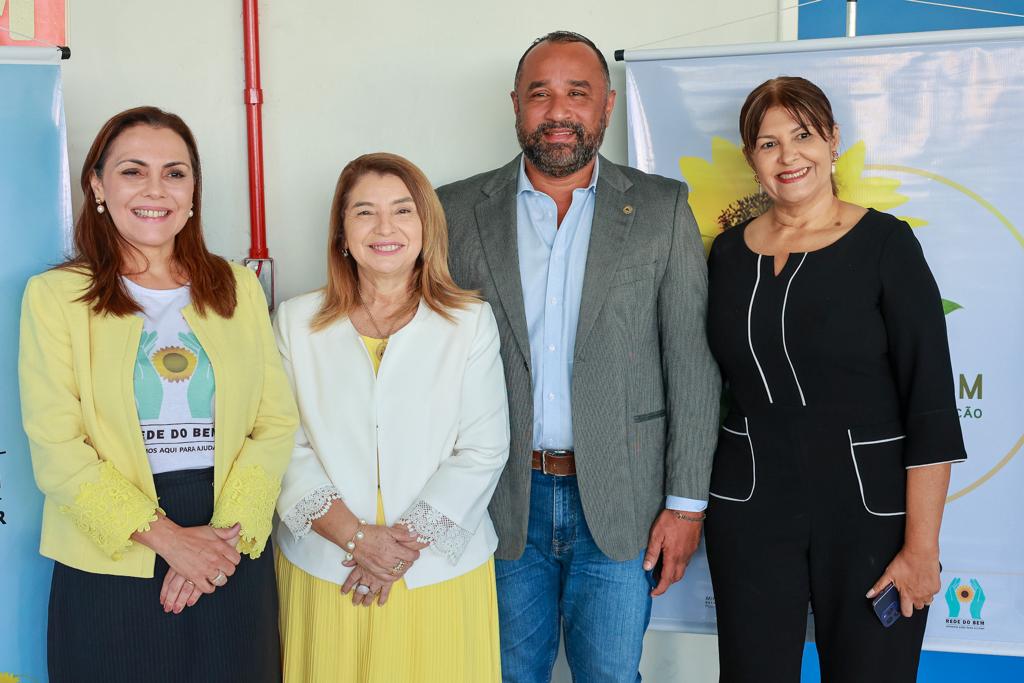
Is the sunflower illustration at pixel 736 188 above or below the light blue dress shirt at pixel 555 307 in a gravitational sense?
above

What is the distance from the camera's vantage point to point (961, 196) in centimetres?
246

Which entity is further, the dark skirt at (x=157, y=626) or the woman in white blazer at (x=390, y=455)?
the woman in white blazer at (x=390, y=455)

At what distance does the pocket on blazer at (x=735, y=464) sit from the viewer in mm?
2127

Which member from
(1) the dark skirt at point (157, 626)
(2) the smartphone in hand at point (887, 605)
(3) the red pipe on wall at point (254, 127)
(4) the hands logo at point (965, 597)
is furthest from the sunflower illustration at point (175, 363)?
(4) the hands logo at point (965, 597)

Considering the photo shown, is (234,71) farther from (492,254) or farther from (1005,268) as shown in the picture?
(1005,268)

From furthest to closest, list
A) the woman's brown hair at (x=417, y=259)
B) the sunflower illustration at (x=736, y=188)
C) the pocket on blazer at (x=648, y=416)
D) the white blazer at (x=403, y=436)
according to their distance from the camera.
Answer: the sunflower illustration at (x=736, y=188) < the pocket on blazer at (x=648, y=416) < the woman's brown hair at (x=417, y=259) < the white blazer at (x=403, y=436)

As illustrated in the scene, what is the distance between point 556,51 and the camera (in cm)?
230

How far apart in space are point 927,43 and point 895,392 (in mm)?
1048

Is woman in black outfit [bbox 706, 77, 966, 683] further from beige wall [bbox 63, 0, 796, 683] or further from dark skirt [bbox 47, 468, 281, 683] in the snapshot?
dark skirt [bbox 47, 468, 281, 683]

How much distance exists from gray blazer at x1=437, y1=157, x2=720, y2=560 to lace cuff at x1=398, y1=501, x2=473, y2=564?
259 millimetres

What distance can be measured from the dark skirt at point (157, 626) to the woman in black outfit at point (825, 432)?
3.66 feet

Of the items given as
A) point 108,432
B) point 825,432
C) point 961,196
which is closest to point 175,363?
point 108,432

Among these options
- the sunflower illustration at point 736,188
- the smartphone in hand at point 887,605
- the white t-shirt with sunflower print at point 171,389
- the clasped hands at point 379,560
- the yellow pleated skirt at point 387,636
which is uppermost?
the sunflower illustration at point 736,188

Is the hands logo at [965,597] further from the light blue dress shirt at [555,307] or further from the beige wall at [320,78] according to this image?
the beige wall at [320,78]
